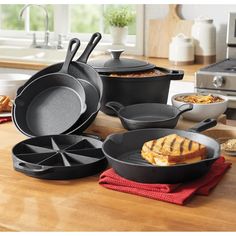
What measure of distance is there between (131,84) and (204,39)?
1.97m

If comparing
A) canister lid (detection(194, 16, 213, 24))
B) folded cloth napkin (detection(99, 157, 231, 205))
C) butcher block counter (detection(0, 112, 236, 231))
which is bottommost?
butcher block counter (detection(0, 112, 236, 231))

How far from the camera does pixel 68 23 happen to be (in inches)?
178

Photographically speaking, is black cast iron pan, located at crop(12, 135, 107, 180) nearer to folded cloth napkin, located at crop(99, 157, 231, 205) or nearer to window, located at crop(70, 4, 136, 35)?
folded cloth napkin, located at crop(99, 157, 231, 205)

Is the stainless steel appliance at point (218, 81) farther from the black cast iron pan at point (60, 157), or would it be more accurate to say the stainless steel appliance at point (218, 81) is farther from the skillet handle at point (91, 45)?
the black cast iron pan at point (60, 157)

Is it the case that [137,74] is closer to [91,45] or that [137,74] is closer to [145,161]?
[91,45]

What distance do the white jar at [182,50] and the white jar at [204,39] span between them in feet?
0.24

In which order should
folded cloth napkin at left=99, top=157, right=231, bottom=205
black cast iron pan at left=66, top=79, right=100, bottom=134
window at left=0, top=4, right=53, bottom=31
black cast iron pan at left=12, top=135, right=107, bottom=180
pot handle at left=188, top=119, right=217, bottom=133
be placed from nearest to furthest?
1. folded cloth napkin at left=99, top=157, right=231, bottom=205
2. black cast iron pan at left=12, top=135, right=107, bottom=180
3. pot handle at left=188, top=119, right=217, bottom=133
4. black cast iron pan at left=66, top=79, right=100, bottom=134
5. window at left=0, top=4, right=53, bottom=31

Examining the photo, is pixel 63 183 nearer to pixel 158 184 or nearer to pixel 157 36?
pixel 158 184

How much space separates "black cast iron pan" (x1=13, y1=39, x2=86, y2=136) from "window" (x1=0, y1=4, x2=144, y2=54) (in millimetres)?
2363

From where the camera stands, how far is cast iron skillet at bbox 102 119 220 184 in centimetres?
125

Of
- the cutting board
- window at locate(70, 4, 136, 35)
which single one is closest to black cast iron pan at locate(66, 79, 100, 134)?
the cutting board

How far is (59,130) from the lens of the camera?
67.1 inches

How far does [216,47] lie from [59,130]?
2392 millimetres
